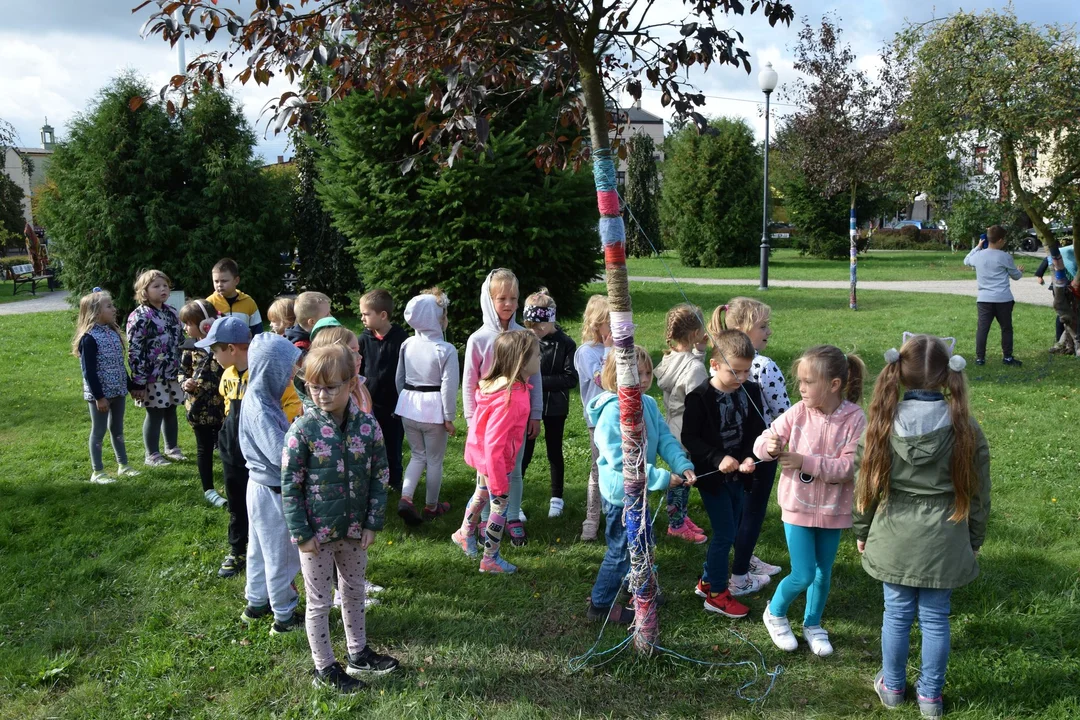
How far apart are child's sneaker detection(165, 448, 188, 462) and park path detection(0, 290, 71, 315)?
51.3ft

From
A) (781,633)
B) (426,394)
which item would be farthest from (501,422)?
(781,633)

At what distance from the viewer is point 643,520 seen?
379 centimetres

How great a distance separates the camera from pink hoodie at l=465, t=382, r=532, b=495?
4.75 m

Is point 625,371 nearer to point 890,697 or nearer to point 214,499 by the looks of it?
point 890,697

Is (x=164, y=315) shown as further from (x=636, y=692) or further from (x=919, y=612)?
(x=919, y=612)

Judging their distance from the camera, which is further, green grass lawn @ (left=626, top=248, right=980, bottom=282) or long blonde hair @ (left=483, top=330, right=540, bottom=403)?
green grass lawn @ (left=626, top=248, right=980, bottom=282)

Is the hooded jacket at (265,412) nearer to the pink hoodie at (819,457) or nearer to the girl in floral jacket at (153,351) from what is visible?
the pink hoodie at (819,457)

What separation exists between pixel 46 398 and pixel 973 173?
12807 mm

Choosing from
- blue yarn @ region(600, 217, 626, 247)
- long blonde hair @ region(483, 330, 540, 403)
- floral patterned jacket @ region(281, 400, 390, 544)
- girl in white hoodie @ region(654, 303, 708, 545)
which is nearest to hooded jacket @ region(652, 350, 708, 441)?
girl in white hoodie @ region(654, 303, 708, 545)

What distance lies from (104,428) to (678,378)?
504cm

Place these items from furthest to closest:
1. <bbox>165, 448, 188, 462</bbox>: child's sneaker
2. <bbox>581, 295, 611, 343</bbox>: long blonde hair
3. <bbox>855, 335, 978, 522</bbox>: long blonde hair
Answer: <bbox>165, 448, 188, 462</bbox>: child's sneaker
<bbox>581, 295, 611, 343</bbox>: long blonde hair
<bbox>855, 335, 978, 522</bbox>: long blonde hair

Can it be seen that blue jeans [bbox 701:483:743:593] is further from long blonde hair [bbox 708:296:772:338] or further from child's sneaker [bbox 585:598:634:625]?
long blonde hair [bbox 708:296:772:338]

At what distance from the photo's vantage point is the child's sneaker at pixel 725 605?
13.9 feet

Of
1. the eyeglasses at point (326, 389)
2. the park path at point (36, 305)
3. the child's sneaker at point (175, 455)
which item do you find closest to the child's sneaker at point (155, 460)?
the child's sneaker at point (175, 455)
